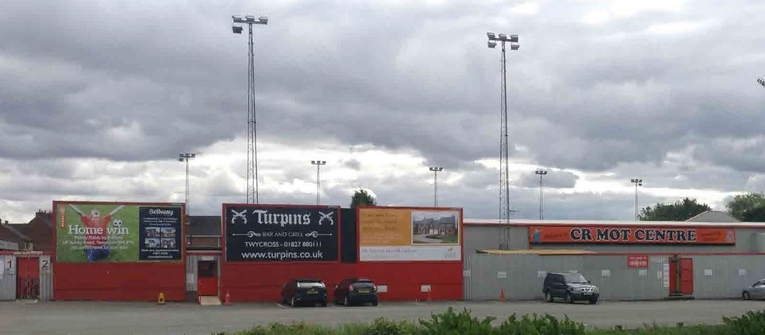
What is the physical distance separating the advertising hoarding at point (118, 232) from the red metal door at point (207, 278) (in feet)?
6.77

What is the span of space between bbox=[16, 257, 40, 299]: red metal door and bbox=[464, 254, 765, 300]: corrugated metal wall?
2275cm

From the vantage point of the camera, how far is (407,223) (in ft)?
167

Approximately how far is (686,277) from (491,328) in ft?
142

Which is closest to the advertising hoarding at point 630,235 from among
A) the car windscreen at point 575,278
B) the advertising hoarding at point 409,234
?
the advertising hoarding at point 409,234

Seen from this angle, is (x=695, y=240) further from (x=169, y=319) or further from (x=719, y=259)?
(x=169, y=319)

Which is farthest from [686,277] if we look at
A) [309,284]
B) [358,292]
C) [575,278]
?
[309,284]

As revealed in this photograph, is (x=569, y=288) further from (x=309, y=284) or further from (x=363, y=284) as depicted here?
(x=309, y=284)

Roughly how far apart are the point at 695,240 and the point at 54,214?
4305 cm

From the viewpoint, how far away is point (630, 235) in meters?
62.6

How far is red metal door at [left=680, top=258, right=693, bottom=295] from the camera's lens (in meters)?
55.5

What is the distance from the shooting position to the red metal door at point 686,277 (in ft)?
182

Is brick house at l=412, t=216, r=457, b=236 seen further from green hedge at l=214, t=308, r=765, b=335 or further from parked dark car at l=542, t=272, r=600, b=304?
green hedge at l=214, t=308, r=765, b=335

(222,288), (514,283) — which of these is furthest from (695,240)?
(222,288)

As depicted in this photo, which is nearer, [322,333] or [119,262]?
[322,333]
